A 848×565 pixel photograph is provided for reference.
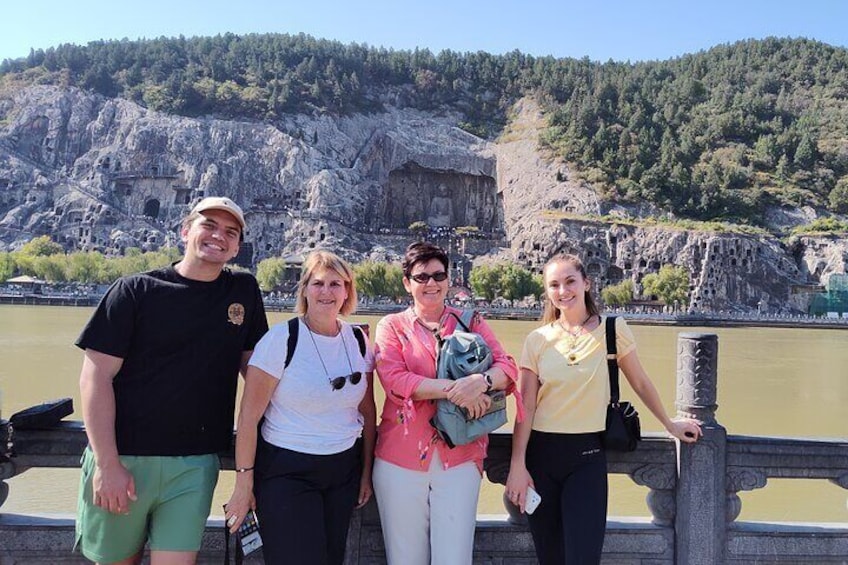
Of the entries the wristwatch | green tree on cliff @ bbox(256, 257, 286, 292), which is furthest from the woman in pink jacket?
green tree on cliff @ bbox(256, 257, 286, 292)

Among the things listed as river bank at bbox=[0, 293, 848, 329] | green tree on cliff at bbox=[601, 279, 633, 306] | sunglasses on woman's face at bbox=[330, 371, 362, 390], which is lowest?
river bank at bbox=[0, 293, 848, 329]

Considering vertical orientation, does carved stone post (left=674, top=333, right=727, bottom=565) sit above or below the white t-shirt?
below

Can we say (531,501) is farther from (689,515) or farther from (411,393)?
(689,515)

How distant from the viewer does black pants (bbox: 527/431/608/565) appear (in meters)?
3.32

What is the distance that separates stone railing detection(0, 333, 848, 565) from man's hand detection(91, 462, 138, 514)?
1.02 metres

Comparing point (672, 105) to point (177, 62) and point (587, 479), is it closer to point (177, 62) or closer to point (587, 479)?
point (177, 62)

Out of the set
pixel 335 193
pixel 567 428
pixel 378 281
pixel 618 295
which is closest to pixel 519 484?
pixel 567 428

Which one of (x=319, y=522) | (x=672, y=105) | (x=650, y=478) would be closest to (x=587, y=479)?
(x=650, y=478)

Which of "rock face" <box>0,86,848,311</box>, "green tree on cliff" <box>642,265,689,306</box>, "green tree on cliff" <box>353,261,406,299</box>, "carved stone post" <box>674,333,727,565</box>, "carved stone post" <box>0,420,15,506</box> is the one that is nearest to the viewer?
"carved stone post" <box>0,420,15,506</box>

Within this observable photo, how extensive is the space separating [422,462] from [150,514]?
1381 millimetres

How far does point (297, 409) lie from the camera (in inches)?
121

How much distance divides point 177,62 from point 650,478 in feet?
371

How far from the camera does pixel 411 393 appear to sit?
3086mm

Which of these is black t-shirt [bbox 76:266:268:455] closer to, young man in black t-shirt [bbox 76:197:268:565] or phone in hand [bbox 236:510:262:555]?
young man in black t-shirt [bbox 76:197:268:565]
